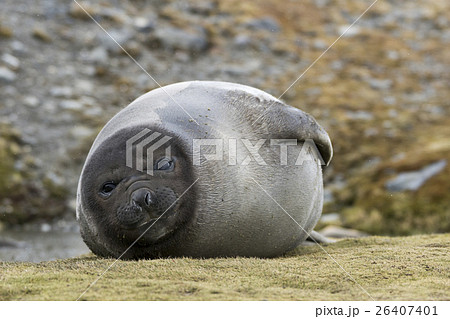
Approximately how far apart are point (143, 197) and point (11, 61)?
655 inches

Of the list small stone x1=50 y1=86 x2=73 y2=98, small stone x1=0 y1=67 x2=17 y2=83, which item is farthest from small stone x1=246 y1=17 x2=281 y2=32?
small stone x1=0 y1=67 x2=17 y2=83

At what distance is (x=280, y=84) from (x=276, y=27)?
5.41 metres

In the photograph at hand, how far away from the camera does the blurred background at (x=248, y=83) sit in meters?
14.0

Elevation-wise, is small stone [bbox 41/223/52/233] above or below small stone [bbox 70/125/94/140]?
below

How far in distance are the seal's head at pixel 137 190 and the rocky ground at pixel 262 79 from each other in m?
8.87

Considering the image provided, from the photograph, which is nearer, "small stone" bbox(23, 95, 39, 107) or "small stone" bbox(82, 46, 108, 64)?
"small stone" bbox(23, 95, 39, 107)

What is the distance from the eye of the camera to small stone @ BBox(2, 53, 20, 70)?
64.5ft

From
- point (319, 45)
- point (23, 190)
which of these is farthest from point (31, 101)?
point (319, 45)

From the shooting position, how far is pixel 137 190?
4.97 meters

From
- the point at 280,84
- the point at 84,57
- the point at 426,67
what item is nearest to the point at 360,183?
the point at 280,84

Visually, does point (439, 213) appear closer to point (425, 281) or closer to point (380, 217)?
point (380, 217)

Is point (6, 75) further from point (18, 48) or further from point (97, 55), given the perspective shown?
point (97, 55)

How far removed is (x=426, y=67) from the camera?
27.0 m

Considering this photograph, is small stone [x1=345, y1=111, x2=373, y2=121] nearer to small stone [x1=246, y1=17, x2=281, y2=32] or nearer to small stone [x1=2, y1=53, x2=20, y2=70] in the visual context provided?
small stone [x1=246, y1=17, x2=281, y2=32]
